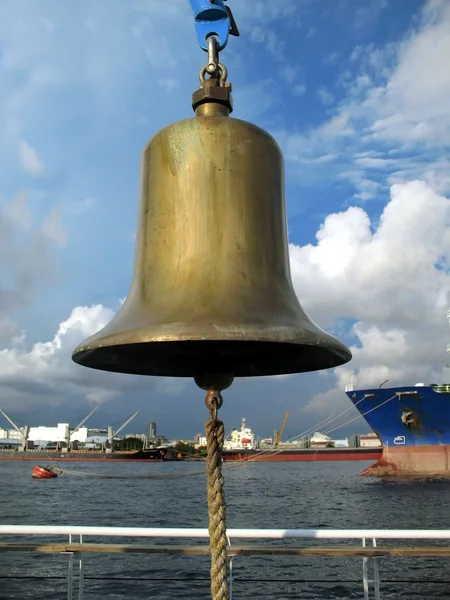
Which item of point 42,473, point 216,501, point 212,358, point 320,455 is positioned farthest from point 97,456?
point 216,501

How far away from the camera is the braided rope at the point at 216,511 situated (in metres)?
2.09

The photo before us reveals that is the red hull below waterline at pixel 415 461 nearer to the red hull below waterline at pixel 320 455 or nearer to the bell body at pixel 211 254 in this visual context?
the bell body at pixel 211 254

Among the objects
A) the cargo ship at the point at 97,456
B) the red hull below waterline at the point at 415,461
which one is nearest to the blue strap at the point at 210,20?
the red hull below waterline at the point at 415,461

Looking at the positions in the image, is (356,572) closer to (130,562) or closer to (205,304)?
(130,562)

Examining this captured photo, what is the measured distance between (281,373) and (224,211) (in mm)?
1005

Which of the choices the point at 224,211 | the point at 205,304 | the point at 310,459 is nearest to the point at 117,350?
the point at 205,304

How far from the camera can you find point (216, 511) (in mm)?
2184

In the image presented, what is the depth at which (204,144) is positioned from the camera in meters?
2.45

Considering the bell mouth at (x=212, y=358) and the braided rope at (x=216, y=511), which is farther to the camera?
the bell mouth at (x=212, y=358)

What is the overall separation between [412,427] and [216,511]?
131 feet

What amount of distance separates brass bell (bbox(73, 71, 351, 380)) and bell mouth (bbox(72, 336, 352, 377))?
0.01 m

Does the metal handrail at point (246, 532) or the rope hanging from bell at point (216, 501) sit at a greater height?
the rope hanging from bell at point (216, 501)

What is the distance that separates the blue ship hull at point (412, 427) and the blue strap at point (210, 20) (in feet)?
125

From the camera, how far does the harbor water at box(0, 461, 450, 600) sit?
11805 mm
